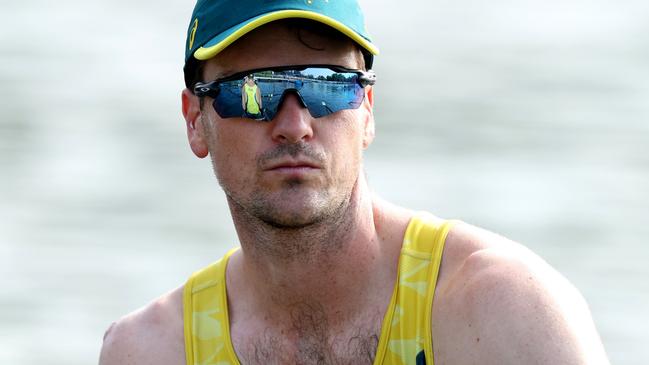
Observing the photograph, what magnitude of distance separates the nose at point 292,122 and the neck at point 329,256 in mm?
285

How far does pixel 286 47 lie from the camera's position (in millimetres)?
3941

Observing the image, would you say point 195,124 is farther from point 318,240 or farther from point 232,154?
point 318,240

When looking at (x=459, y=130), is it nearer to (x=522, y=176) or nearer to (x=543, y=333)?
(x=522, y=176)

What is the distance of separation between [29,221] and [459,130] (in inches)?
148

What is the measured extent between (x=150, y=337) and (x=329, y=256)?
0.71 meters

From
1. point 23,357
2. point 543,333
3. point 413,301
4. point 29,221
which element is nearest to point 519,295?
point 543,333

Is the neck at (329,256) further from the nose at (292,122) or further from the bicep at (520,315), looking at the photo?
the bicep at (520,315)

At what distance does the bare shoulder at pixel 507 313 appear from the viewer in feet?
11.3

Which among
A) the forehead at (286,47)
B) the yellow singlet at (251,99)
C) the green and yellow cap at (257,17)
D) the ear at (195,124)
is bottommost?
the ear at (195,124)

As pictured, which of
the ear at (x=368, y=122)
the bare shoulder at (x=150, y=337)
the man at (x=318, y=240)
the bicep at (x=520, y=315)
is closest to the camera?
the bicep at (x=520, y=315)

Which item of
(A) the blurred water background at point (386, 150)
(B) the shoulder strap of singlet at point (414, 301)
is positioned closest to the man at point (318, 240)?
(B) the shoulder strap of singlet at point (414, 301)

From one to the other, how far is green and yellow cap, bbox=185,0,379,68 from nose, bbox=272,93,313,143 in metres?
0.24

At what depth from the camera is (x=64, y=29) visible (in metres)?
13.6

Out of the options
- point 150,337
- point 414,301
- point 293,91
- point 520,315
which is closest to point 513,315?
point 520,315
